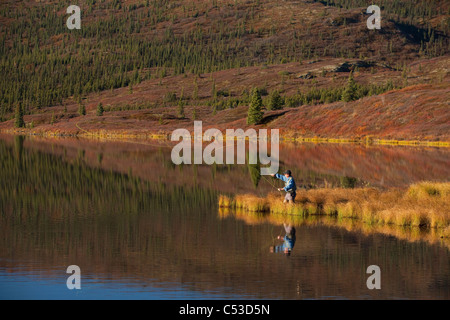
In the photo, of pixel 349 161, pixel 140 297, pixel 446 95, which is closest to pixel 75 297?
pixel 140 297

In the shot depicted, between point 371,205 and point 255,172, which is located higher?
point 255,172

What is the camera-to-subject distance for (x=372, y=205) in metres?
28.1

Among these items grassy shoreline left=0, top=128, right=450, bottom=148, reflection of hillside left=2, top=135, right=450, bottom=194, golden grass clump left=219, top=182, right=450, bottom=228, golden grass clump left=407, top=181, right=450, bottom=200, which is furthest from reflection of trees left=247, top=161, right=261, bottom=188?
grassy shoreline left=0, top=128, right=450, bottom=148

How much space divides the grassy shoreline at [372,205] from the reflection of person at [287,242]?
3.53 metres

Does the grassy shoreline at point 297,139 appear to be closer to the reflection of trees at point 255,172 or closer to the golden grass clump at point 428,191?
the reflection of trees at point 255,172

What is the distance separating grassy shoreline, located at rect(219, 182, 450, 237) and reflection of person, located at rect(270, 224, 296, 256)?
3528 millimetres

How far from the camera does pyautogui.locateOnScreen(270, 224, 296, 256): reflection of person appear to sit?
70.4 ft

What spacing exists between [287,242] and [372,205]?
6.87 m

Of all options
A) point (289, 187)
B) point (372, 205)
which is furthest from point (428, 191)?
point (289, 187)

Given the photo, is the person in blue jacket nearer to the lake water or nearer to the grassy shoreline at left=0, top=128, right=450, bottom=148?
the lake water

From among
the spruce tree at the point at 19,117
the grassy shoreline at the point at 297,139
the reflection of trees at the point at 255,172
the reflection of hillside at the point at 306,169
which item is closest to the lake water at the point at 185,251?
the reflection of hillside at the point at 306,169

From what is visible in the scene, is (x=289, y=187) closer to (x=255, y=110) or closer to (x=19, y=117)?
(x=255, y=110)

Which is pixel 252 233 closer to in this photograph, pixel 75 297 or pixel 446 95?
pixel 75 297

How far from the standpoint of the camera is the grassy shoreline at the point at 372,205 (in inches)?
1019
